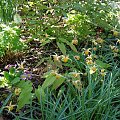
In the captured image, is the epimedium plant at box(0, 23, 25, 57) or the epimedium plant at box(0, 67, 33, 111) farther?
the epimedium plant at box(0, 23, 25, 57)

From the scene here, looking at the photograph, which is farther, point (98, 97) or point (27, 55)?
point (27, 55)

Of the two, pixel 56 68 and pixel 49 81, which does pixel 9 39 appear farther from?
pixel 49 81

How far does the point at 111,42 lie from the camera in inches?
112

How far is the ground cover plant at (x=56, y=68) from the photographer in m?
1.81

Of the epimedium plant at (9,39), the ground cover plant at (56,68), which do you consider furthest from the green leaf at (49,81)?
the epimedium plant at (9,39)

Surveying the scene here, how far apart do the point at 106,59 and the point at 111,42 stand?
391 millimetres

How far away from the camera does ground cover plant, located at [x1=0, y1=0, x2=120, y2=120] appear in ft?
5.95

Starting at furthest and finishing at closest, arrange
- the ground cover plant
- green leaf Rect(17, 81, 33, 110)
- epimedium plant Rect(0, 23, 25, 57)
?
1. epimedium plant Rect(0, 23, 25, 57)
2. the ground cover plant
3. green leaf Rect(17, 81, 33, 110)

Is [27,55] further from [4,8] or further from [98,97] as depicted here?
[98,97]

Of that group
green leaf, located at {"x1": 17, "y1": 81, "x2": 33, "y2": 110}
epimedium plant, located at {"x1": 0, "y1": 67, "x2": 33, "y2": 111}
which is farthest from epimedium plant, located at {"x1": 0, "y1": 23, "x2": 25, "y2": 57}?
green leaf, located at {"x1": 17, "y1": 81, "x2": 33, "y2": 110}

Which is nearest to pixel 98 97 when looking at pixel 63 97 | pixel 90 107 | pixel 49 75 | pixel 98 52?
pixel 90 107

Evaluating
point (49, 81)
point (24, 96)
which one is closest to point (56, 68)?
point (49, 81)

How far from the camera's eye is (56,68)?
2008 millimetres

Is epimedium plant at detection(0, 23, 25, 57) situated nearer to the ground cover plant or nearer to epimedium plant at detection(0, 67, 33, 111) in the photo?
the ground cover plant
